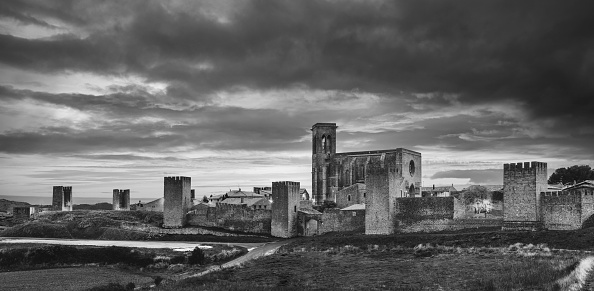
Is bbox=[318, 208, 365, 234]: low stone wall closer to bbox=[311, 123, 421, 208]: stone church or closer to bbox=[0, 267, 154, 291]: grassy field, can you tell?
bbox=[311, 123, 421, 208]: stone church

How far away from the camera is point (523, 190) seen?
134 ft

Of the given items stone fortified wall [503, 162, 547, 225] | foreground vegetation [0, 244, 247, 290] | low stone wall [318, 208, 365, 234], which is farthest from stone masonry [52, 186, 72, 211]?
stone fortified wall [503, 162, 547, 225]

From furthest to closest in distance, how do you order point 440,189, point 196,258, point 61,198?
point 61,198
point 440,189
point 196,258

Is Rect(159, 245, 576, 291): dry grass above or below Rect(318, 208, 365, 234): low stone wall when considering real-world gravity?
below

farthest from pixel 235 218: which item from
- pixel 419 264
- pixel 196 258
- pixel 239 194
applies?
pixel 419 264

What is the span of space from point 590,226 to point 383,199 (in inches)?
636

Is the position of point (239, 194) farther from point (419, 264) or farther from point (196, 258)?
point (419, 264)

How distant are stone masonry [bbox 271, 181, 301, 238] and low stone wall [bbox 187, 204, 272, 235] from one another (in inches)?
91.0

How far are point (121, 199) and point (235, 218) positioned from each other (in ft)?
98.8

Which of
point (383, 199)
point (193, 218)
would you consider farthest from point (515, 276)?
point (193, 218)

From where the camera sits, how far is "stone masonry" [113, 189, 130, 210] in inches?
3361

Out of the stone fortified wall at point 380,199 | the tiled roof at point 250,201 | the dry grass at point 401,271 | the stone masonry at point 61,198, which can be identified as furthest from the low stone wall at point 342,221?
the stone masonry at point 61,198

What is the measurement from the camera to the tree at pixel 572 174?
7802cm

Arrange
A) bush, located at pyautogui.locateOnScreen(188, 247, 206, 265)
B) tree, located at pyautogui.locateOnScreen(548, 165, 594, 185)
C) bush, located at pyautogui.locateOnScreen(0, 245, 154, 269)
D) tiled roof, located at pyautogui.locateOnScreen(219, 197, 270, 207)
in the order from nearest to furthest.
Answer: bush, located at pyautogui.locateOnScreen(188, 247, 206, 265) → bush, located at pyautogui.locateOnScreen(0, 245, 154, 269) → tiled roof, located at pyautogui.locateOnScreen(219, 197, 270, 207) → tree, located at pyautogui.locateOnScreen(548, 165, 594, 185)
